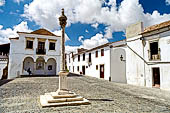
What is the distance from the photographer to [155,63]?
34.9 ft

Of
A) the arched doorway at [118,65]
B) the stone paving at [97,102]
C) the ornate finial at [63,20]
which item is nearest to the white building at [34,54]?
the arched doorway at [118,65]

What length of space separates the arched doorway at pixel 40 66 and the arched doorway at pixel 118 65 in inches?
426

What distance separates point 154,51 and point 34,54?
604 inches

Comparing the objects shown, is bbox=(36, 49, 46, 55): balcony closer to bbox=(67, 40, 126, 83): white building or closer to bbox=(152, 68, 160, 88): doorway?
bbox=(67, 40, 126, 83): white building

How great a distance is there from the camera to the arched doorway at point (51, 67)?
1936 cm

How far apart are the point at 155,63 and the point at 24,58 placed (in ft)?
53.6

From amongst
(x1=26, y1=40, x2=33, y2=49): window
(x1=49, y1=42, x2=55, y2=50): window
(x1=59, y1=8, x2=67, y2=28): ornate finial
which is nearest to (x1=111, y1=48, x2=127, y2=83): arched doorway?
(x1=49, y1=42, x2=55, y2=50): window

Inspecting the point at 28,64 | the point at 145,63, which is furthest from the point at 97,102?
the point at 28,64

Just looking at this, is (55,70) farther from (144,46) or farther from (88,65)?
(144,46)

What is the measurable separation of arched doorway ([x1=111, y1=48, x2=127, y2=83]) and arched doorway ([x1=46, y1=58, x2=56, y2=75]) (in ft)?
32.3

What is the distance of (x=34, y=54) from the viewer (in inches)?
693

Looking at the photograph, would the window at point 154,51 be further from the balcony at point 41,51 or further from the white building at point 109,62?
the balcony at point 41,51

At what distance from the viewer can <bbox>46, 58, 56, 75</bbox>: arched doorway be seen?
1936 cm

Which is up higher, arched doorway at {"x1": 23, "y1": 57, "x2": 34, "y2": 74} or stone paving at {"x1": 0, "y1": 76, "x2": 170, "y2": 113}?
arched doorway at {"x1": 23, "y1": 57, "x2": 34, "y2": 74}
